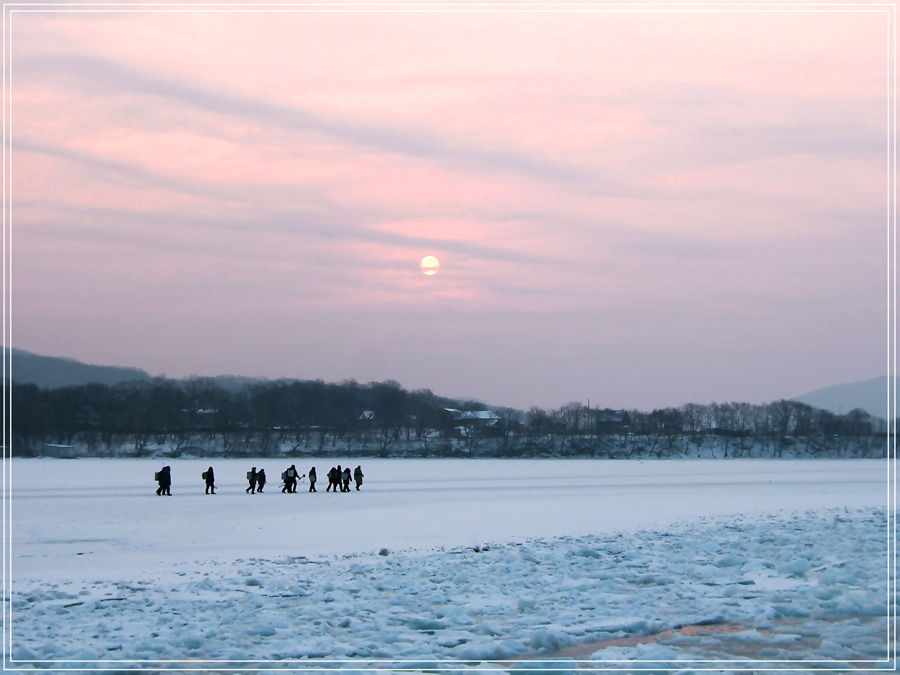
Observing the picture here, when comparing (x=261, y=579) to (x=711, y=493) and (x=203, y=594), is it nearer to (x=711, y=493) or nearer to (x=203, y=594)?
(x=203, y=594)

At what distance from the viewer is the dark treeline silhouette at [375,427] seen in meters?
92.6

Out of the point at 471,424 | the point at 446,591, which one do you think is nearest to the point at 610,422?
the point at 471,424

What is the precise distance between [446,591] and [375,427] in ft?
328

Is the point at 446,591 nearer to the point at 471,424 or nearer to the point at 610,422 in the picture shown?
the point at 471,424

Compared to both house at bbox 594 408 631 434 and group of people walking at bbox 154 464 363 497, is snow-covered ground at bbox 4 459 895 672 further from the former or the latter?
house at bbox 594 408 631 434

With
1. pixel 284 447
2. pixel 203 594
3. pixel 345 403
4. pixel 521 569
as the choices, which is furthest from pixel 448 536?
pixel 345 403

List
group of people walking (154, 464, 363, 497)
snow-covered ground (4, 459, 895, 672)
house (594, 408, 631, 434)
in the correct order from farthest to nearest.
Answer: house (594, 408, 631, 434)
group of people walking (154, 464, 363, 497)
snow-covered ground (4, 459, 895, 672)

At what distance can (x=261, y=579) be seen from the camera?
11.0 meters

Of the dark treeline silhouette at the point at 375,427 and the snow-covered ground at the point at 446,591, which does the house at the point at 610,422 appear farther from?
the snow-covered ground at the point at 446,591

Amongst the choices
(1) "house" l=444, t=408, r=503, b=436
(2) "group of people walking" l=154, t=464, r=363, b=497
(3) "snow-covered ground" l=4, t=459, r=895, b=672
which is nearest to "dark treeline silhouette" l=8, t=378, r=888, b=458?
(1) "house" l=444, t=408, r=503, b=436

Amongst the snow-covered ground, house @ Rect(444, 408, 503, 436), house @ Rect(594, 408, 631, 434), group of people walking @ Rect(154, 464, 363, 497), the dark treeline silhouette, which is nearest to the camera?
the snow-covered ground

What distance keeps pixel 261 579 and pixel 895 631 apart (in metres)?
7.07

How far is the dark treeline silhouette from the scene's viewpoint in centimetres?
9256

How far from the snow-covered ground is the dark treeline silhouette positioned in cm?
7471
